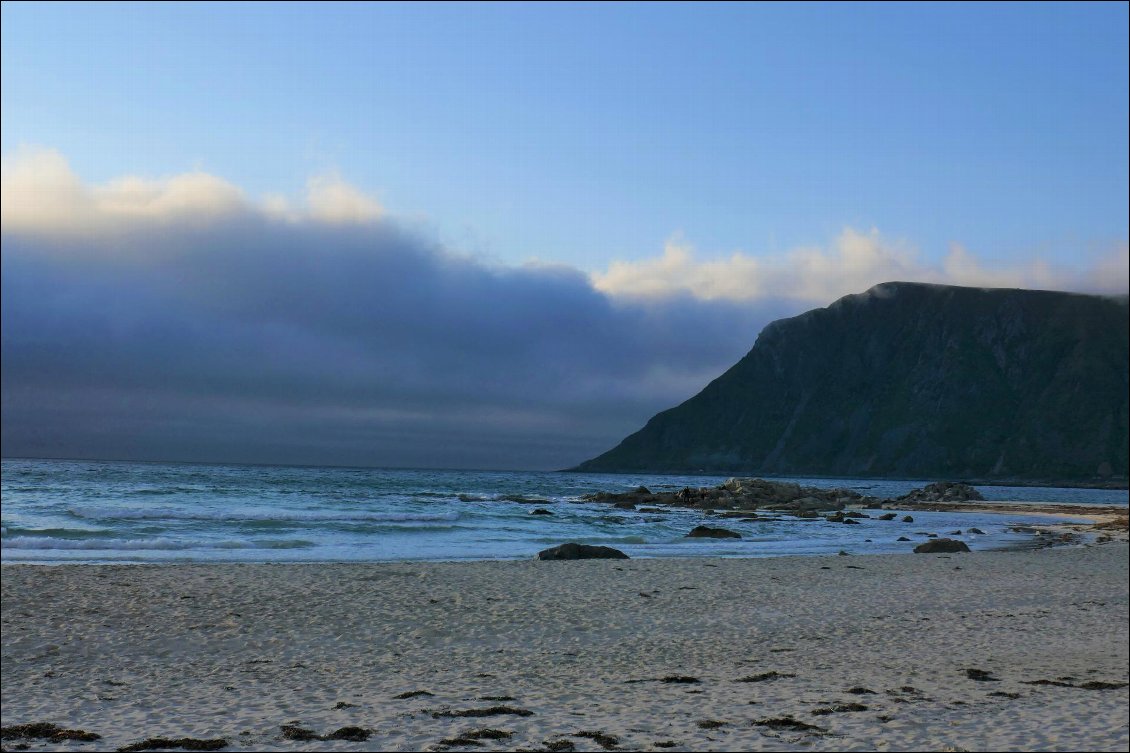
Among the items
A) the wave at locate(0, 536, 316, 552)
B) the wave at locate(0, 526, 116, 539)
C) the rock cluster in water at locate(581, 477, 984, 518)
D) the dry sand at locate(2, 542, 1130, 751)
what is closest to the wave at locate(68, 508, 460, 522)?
the wave at locate(0, 526, 116, 539)

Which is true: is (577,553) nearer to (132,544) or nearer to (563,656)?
(563,656)

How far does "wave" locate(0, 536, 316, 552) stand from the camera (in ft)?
92.6

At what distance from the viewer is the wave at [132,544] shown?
92.6 feet

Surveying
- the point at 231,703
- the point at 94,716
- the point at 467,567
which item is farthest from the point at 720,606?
the point at 94,716

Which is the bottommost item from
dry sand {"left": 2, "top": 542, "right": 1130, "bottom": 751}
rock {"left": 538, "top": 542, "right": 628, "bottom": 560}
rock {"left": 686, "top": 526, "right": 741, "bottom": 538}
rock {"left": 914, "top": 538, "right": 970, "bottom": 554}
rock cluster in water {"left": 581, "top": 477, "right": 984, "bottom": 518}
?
rock cluster in water {"left": 581, "top": 477, "right": 984, "bottom": 518}

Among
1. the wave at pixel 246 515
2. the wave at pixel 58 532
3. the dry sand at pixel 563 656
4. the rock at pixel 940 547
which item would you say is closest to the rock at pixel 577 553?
the dry sand at pixel 563 656

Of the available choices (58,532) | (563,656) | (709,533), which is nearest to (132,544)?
(58,532)

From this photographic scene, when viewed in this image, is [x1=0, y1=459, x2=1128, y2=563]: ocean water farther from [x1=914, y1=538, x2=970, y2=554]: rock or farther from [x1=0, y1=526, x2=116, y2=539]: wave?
[x1=914, y1=538, x2=970, y2=554]: rock

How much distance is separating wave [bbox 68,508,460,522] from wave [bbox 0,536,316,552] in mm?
10702

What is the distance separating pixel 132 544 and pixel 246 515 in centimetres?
1652

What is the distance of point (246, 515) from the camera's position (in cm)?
4509

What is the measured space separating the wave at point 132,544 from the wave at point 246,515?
35.1 ft

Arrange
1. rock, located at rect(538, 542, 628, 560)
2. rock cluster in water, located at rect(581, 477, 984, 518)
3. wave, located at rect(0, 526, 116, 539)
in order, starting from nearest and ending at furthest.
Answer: rock, located at rect(538, 542, 628, 560) → wave, located at rect(0, 526, 116, 539) → rock cluster in water, located at rect(581, 477, 984, 518)

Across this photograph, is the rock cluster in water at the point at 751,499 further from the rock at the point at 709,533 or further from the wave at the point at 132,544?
the wave at the point at 132,544
